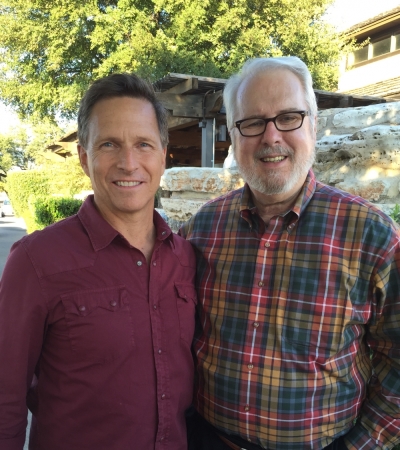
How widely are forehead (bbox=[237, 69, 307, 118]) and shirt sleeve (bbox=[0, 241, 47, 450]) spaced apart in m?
1.12

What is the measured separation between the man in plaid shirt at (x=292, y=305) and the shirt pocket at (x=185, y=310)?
9 centimetres

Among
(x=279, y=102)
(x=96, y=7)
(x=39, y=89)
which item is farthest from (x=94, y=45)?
(x=279, y=102)

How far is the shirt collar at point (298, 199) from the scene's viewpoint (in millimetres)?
1763

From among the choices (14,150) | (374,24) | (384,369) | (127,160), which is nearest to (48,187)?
(374,24)

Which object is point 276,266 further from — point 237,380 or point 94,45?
point 94,45

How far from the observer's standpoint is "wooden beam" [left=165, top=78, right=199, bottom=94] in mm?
6947

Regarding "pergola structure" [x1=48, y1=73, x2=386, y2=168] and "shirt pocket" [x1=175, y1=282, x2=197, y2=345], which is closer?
"shirt pocket" [x1=175, y1=282, x2=197, y2=345]

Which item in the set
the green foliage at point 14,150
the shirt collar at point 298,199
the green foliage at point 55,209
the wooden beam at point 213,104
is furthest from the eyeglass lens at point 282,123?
the green foliage at point 14,150

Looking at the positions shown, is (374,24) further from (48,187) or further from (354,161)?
(48,187)

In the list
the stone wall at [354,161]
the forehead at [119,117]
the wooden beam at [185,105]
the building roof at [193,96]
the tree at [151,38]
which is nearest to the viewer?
the forehead at [119,117]

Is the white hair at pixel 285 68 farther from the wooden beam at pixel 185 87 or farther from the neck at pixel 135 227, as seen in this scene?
the wooden beam at pixel 185 87

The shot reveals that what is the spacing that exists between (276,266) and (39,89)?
728 inches

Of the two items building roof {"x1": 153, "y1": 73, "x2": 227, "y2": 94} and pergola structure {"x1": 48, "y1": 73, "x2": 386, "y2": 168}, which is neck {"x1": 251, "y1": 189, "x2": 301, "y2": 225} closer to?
pergola structure {"x1": 48, "y1": 73, "x2": 386, "y2": 168}

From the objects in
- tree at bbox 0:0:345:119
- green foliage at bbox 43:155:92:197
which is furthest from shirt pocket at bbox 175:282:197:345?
green foliage at bbox 43:155:92:197
